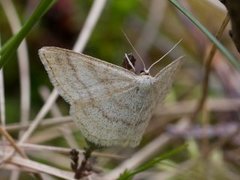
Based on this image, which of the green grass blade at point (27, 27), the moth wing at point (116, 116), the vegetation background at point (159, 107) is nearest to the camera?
the green grass blade at point (27, 27)

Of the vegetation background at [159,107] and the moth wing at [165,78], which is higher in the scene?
the moth wing at [165,78]

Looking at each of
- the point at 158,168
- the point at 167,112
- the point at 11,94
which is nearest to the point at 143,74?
the point at 158,168

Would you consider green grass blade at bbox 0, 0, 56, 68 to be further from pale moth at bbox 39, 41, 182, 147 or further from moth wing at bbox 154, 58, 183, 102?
moth wing at bbox 154, 58, 183, 102

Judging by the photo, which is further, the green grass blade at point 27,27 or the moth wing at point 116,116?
the moth wing at point 116,116

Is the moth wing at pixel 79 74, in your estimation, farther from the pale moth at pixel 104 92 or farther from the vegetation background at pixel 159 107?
the vegetation background at pixel 159 107

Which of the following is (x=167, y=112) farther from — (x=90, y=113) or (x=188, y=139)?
(x=90, y=113)

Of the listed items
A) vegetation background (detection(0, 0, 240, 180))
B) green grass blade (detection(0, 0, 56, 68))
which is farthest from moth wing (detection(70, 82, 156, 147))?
vegetation background (detection(0, 0, 240, 180))

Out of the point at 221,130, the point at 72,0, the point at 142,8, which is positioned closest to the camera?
the point at 221,130

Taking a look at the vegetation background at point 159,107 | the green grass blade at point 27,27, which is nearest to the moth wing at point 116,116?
the green grass blade at point 27,27
